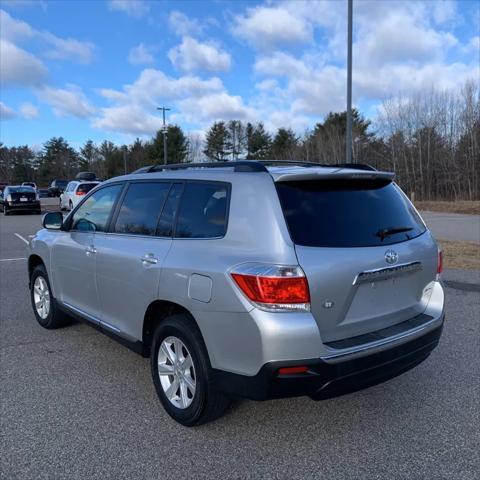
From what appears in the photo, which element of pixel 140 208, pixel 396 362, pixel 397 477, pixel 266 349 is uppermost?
pixel 140 208

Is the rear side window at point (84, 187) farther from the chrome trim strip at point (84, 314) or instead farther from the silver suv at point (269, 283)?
the silver suv at point (269, 283)

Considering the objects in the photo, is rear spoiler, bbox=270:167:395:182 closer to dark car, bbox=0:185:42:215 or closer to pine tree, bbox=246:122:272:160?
dark car, bbox=0:185:42:215

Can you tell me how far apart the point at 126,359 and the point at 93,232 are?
1245mm

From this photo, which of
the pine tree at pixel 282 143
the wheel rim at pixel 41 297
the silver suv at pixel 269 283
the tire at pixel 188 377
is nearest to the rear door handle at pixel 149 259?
the silver suv at pixel 269 283

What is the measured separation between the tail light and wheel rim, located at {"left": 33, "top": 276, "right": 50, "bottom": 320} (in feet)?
11.4

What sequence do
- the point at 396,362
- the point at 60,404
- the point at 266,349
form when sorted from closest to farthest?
the point at 266,349
the point at 396,362
the point at 60,404

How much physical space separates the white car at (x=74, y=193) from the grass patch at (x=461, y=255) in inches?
679

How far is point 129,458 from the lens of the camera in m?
2.91

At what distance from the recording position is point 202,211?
130 inches

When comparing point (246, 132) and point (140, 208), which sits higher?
point (246, 132)

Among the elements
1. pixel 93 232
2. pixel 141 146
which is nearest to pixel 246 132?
pixel 141 146

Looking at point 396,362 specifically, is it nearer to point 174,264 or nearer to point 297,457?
point 297,457

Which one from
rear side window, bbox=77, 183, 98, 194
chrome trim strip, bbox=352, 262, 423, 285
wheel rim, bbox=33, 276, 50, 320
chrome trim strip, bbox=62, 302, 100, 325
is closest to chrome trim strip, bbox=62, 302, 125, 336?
chrome trim strip, bbox=62, 302, 100, 325

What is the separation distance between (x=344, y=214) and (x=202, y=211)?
3.15 feet
